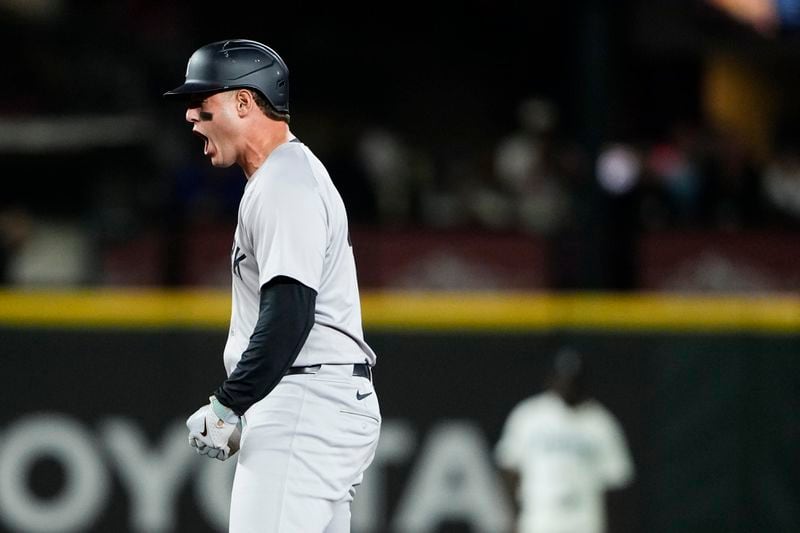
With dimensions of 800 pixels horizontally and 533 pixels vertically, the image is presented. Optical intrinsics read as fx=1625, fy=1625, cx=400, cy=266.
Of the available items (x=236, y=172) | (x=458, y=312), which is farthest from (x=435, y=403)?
(x=236, y=172)

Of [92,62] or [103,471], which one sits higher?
[92,62]

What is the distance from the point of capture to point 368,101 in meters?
15.5

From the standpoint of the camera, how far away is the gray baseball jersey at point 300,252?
3.74m

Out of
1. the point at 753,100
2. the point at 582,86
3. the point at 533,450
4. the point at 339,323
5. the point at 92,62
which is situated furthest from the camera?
the point at 753,100

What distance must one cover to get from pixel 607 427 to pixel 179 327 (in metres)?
2.23

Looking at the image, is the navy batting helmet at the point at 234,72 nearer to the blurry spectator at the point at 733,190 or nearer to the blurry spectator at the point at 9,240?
the blurry spectator at the point at 9,240

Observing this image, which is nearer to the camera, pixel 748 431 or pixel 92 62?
pixel 748 431

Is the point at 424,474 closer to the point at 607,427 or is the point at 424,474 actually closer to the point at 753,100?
the point at 607,427

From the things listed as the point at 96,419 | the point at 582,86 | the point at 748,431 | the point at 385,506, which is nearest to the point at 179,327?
the point at 96,419

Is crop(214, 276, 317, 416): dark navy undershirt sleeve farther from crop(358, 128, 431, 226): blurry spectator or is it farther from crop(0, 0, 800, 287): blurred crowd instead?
crop(358, 128, 431, 226): blurry spectator

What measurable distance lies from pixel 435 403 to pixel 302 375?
458cm

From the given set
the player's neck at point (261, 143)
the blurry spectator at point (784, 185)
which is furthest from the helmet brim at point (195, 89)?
the blurry spectator at point (784, 185)

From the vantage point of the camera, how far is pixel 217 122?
3.90 metres

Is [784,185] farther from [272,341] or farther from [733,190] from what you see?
[272,341]
